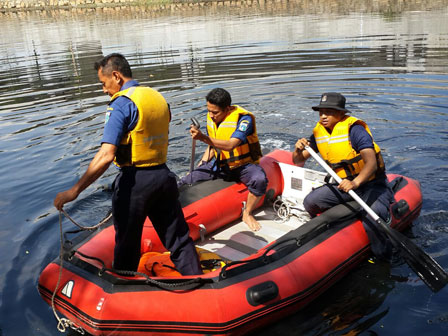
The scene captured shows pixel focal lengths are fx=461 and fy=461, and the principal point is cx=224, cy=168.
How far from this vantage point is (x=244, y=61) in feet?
48.1

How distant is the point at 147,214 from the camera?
3674mm

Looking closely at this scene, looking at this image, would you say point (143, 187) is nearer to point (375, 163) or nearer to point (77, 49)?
point (375, 163)

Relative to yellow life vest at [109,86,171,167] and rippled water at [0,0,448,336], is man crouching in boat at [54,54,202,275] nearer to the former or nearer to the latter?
yellow life vest at [109,86,171,167]

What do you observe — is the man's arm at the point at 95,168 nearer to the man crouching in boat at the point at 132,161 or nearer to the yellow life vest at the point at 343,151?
the man crouching in boat at the point at 132,161

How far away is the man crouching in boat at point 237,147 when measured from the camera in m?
5.13

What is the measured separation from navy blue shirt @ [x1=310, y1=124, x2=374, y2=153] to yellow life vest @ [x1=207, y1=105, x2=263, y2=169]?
1.20 metres

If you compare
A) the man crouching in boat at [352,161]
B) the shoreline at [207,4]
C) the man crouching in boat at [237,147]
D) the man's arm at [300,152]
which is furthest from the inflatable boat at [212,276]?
the shoreline at [207,4]

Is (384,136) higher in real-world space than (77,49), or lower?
lower

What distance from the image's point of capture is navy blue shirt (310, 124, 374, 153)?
174 inches

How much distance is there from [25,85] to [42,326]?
11029 millimetres

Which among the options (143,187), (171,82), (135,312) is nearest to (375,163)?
(143,187)

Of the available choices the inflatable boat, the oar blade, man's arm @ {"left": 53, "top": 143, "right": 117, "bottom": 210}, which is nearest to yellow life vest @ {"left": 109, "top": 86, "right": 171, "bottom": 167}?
man's arm @ {"left": 53, "top": 143, "right": 117, "bottom": 210}

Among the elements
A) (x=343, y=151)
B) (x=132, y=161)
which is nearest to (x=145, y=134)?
(x=132, y=161)

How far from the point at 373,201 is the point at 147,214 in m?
2.31
